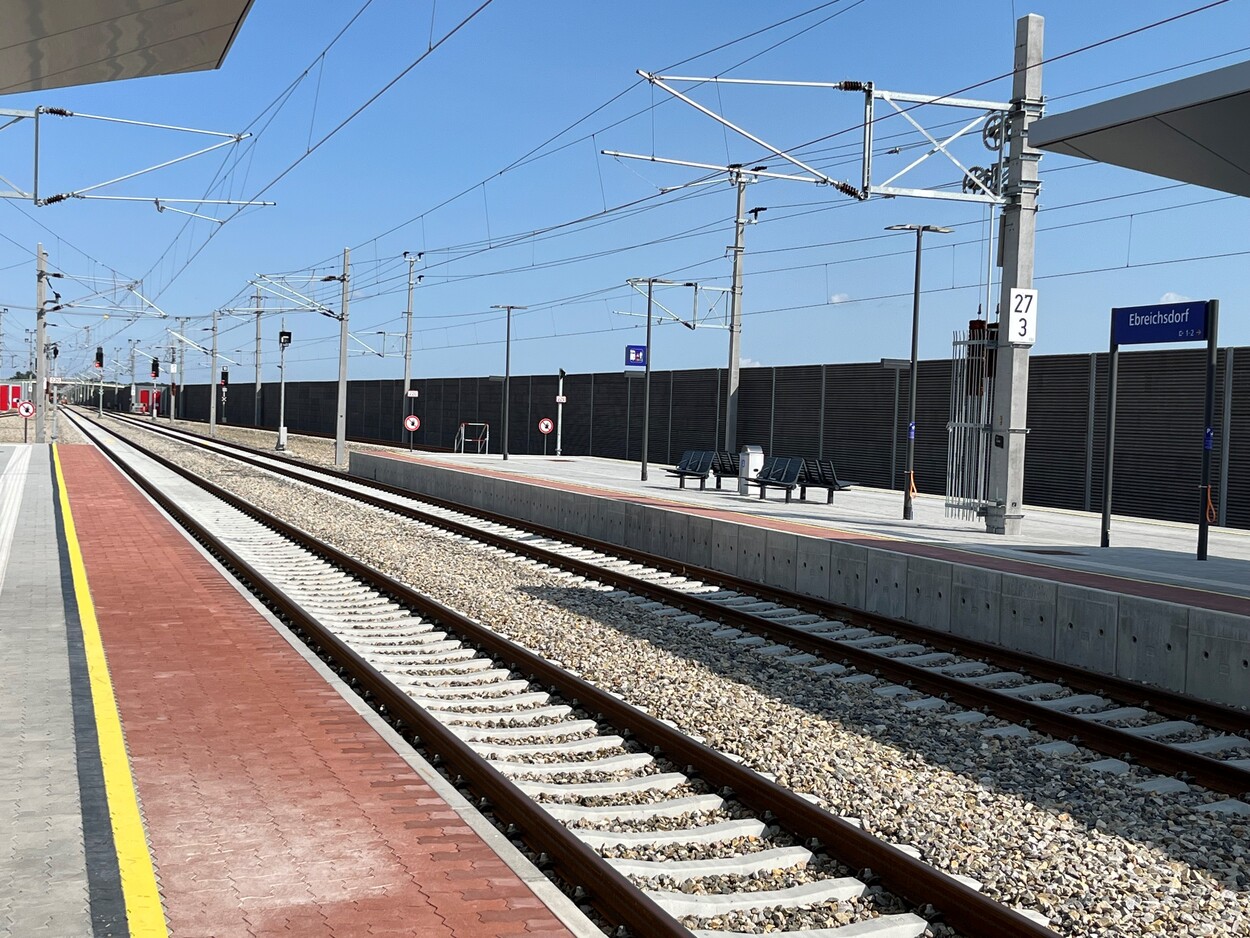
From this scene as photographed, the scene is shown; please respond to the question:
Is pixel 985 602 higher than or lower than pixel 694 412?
lower

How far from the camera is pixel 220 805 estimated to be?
5828 millimetres

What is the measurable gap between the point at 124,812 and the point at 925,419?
30.3m

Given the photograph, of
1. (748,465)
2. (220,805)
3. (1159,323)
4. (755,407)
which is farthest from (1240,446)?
(220,805)

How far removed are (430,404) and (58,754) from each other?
204 ft

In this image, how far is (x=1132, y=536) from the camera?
21719 millimetres

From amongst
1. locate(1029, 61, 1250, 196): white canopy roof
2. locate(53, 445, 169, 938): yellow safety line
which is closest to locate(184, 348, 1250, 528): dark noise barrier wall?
locate(1029, 61, 1250, 196): white canopy roof

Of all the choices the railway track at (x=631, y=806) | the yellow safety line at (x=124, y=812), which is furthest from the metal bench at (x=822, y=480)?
the yellow safety line at (x=124, y=812)

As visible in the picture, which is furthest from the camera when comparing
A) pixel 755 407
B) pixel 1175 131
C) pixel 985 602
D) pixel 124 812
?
pixel 755 407

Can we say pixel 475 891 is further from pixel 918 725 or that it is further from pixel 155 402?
pixel 155 402

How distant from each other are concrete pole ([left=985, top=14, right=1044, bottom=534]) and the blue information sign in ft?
9.47

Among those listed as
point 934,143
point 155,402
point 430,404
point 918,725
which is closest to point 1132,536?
point 934,143

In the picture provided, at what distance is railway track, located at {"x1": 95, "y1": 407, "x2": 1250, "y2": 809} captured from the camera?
7.79 metres

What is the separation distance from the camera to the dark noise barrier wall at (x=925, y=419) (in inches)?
1024

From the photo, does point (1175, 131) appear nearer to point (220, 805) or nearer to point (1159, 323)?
point (1159, 323)
